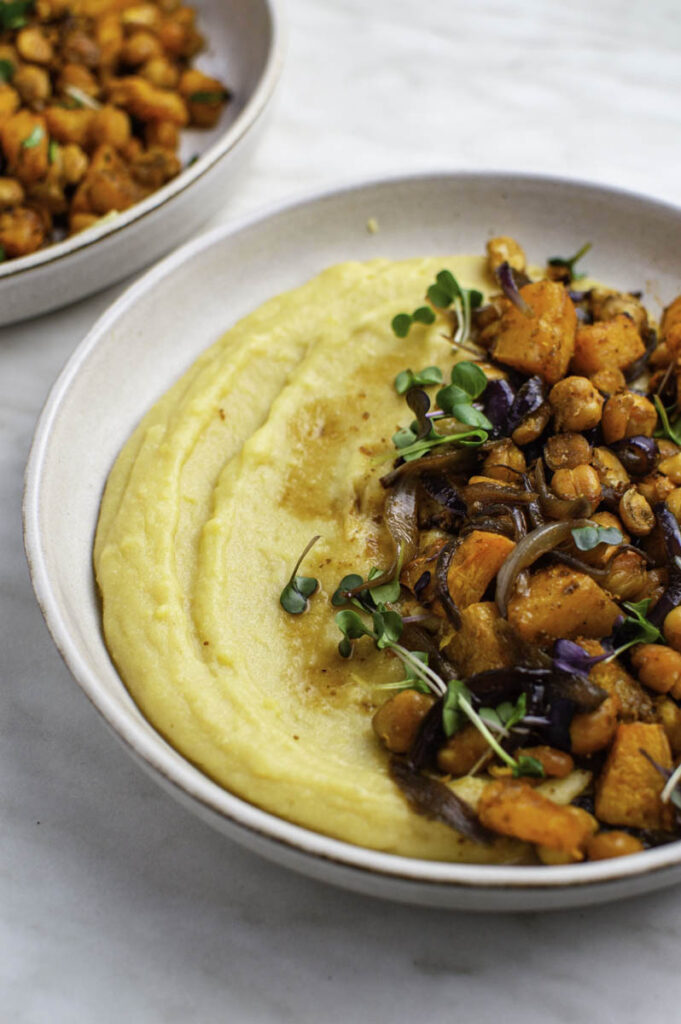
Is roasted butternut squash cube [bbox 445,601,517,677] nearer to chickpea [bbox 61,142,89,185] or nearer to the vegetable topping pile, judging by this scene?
the vegetable topping pile

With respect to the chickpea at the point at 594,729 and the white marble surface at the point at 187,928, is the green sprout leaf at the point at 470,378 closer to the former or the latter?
the chickpea at the point at 594,729

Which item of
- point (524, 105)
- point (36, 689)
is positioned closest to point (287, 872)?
point (36, 689)

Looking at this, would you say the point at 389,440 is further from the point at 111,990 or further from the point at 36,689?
the point at 111,990

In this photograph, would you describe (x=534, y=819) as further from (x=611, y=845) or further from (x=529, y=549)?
(x=529, y=549)

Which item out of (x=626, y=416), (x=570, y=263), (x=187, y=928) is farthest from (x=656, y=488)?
(x=187, y=928)

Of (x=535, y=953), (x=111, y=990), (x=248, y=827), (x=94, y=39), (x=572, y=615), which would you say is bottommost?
(x=111, y=990)

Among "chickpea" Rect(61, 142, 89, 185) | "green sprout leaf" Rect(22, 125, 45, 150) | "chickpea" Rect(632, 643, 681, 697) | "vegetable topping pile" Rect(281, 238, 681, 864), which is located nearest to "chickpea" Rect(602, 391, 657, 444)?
"vegetable topping pile" Rect(281, 238, 681, 864)

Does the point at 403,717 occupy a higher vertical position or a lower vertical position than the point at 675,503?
lower
